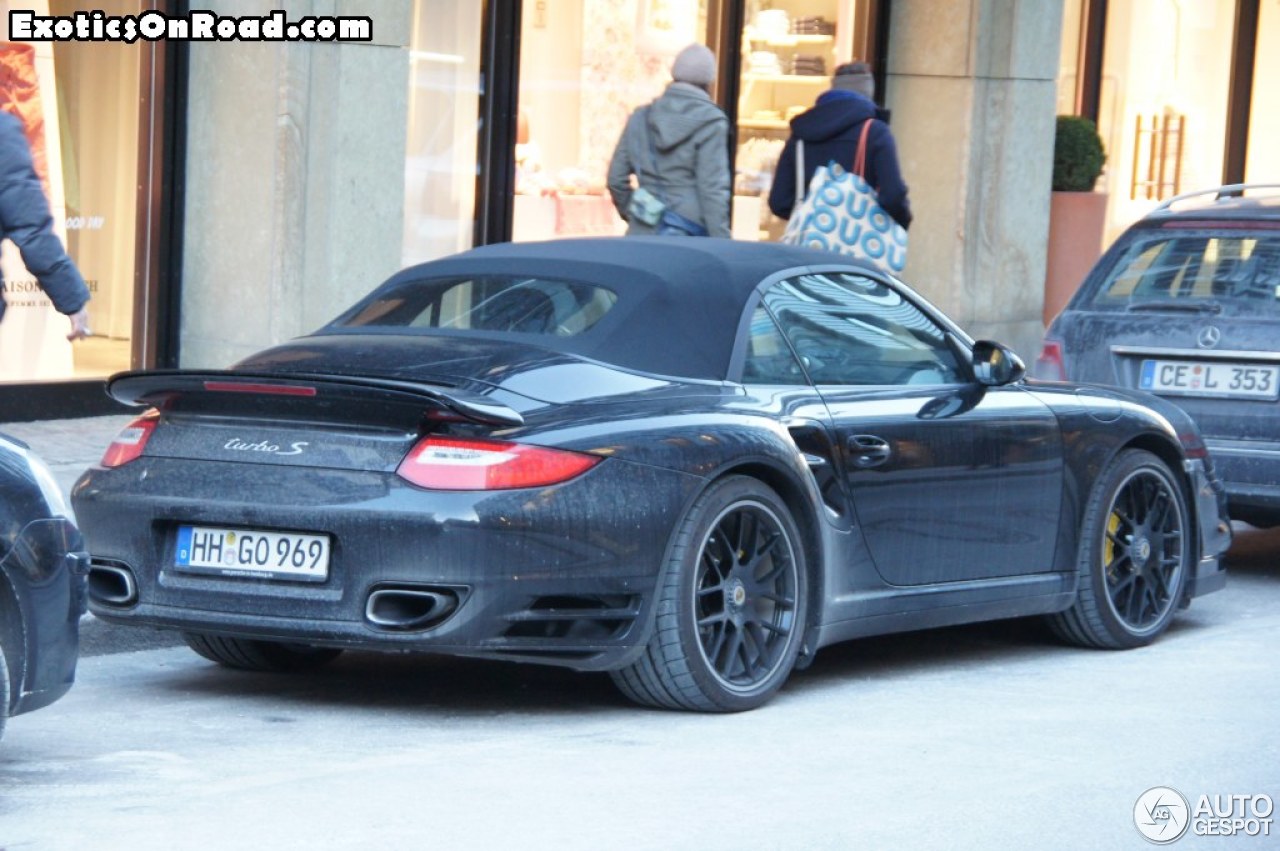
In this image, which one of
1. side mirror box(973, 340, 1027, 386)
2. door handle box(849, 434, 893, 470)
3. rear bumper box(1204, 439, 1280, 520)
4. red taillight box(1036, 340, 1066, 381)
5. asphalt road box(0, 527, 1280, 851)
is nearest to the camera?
asphalt road box(0, 527, 1280, 851)

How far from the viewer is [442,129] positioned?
13859 mm

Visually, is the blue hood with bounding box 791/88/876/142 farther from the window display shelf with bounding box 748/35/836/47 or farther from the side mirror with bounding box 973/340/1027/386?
the window display shelf with bounding box 748/35/836/47

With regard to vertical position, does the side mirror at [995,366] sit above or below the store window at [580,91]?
below

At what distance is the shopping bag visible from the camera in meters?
11.1

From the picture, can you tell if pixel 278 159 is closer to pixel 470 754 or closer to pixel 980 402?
pixel 980 402

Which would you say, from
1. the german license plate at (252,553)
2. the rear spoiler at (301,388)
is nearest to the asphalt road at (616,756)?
the german license plate at (252,553)

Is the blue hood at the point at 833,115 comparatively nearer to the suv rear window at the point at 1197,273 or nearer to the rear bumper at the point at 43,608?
the suv rear window at the point at 1197,273

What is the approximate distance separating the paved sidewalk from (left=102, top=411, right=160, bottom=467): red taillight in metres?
3.22

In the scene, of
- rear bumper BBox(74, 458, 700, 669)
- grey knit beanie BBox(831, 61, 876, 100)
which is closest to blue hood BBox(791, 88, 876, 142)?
grey knit beanie BBox(831, 61, 876, 100)

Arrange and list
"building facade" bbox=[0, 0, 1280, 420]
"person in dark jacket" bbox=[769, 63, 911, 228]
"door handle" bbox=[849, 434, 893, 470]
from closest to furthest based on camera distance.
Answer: "door handle" bbox=[849, 434, 893, 470] < "person in dark jacket" bbox=[769, 63, 911, 228] < "building facade" bbox=[0, 0, 1280, 420]

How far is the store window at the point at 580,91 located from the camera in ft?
47.8

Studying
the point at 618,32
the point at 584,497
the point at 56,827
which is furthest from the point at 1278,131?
the point at 56,827

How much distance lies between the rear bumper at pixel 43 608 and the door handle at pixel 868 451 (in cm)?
245

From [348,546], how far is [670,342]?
49.8 inches
